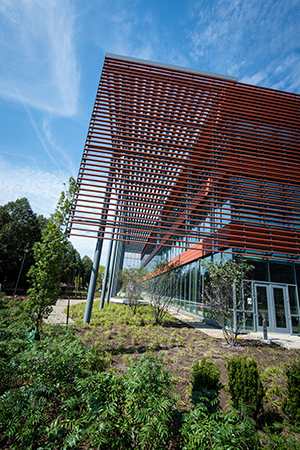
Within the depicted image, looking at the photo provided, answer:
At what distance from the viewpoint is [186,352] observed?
5953 millimetres

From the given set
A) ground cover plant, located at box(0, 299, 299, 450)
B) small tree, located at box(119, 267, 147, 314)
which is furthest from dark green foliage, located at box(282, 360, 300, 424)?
small tree, located at box(119, 267, 147, 314)

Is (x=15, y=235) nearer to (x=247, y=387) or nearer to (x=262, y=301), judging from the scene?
(x=262, y=301)

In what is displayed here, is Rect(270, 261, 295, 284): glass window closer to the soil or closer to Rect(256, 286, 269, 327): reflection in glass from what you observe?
Rect(256, 286, 269, 327): reflection in glass

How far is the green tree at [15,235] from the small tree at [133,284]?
1987 cm

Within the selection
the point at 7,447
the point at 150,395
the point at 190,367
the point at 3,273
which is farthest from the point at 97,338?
the point at 3,273

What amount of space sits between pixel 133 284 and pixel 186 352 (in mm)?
7170

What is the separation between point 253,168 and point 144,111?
234 inches

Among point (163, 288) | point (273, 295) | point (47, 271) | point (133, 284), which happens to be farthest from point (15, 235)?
point (273, 295)

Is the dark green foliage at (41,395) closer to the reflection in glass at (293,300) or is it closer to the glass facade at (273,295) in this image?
the glass facade at (273,295)

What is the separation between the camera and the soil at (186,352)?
171 inches

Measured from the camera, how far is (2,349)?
133 inches

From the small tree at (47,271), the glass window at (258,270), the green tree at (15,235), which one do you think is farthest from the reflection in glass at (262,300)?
the green tree at (15,235)

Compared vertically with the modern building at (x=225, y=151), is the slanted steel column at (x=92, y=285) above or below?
below

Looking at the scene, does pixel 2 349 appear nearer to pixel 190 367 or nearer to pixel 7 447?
pixel 7 447
